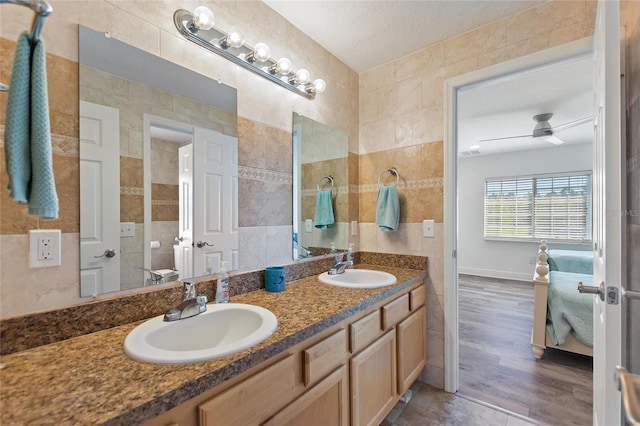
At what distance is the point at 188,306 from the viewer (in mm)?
1090

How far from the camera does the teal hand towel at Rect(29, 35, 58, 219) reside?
0.64 meters

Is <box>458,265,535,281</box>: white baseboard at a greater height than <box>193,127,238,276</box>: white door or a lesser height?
lesser

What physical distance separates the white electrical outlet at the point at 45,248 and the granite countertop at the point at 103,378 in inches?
9.9

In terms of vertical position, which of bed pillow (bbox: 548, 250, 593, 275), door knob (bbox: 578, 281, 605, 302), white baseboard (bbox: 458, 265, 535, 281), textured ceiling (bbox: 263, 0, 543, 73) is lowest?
white baseboard (bbox: 458, 265, 535, 281)

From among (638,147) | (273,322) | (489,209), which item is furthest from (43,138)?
(489,209)

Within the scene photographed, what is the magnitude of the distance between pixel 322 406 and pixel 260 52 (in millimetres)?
1635

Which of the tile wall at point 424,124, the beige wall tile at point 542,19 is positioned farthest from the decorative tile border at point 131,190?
the beige wall tile at point 542,19

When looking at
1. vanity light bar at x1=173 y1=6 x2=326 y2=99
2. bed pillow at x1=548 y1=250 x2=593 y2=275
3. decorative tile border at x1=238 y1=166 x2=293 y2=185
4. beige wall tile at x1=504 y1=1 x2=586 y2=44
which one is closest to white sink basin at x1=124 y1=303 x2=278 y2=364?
decorative tile border at x1=238 y1=166 x2=293 y2=185

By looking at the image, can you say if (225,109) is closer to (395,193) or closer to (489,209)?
(395,193)

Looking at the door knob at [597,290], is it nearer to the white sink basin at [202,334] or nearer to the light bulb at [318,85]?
the white sink basin at [202,334]

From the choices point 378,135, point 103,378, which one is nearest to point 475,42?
point 378,135

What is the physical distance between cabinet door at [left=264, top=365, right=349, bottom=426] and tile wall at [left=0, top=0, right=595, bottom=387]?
69 cm

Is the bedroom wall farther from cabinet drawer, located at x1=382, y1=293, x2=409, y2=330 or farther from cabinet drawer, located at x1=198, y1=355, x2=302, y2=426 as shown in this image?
cabinet drawer, located at x1=198, y1=355, x2=302, y2=426

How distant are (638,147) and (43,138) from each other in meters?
1.86
